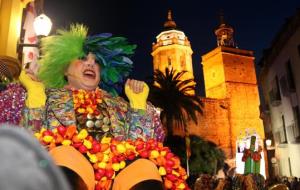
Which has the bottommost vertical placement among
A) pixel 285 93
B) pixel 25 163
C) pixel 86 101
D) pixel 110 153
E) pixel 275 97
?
pixel 25 163

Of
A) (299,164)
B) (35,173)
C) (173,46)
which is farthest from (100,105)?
(173,46)

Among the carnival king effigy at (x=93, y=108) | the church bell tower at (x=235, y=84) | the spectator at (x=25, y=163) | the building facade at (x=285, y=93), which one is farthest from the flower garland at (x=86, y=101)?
the church bell tower at (x=235, y=84)

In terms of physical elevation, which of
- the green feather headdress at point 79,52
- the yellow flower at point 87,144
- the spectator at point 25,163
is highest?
the green feather headdress at point 79,52

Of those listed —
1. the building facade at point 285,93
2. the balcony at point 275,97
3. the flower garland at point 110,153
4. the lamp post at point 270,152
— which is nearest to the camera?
the flower garland at point 110,153

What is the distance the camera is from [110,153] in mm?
3521

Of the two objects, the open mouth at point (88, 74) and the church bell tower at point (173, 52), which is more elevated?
the church bell tower at point (173, 52)

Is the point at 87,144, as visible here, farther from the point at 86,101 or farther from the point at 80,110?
the point at 86,101

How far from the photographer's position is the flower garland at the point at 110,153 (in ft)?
11.0

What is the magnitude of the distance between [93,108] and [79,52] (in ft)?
2.50

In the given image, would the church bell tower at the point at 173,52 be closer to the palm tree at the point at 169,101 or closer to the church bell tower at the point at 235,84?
the church bell tower at the point at 235,84

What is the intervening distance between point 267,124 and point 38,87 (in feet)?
112

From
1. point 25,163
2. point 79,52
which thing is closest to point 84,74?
point 79,52

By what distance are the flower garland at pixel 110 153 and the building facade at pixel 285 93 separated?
2292cm

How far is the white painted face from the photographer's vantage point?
167 inches
